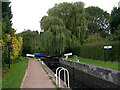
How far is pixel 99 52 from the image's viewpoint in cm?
2359

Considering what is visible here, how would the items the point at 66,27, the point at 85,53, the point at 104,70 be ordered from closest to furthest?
the point at 104,70 < the point at 85,53 < the point at 66,27

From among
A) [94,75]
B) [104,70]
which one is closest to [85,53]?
[94,75]

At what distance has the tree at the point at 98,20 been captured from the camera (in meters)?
52.2

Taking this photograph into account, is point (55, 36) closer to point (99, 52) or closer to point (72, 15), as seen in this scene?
point (72, 15)

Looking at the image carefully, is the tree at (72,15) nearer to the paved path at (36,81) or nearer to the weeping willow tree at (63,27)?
the weeping willow tree at (63,27)

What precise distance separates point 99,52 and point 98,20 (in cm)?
3160

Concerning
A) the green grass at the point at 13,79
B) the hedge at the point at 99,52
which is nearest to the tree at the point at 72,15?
the hedge at the point at 99,52

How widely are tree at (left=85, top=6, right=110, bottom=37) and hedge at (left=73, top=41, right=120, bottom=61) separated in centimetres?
2011

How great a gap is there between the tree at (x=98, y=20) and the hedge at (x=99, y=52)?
66.0ft

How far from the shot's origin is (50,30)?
2958 cm

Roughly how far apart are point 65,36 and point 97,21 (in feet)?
87.8

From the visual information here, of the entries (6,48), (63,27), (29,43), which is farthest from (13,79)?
(29,43)

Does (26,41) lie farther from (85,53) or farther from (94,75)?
(94,75)

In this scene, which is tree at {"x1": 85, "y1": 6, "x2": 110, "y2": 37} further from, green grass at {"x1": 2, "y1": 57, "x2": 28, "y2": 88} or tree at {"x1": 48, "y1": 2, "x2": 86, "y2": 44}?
green grass at {"x1": 2, "y1": 57, "x2": 28, "y2": 88}
